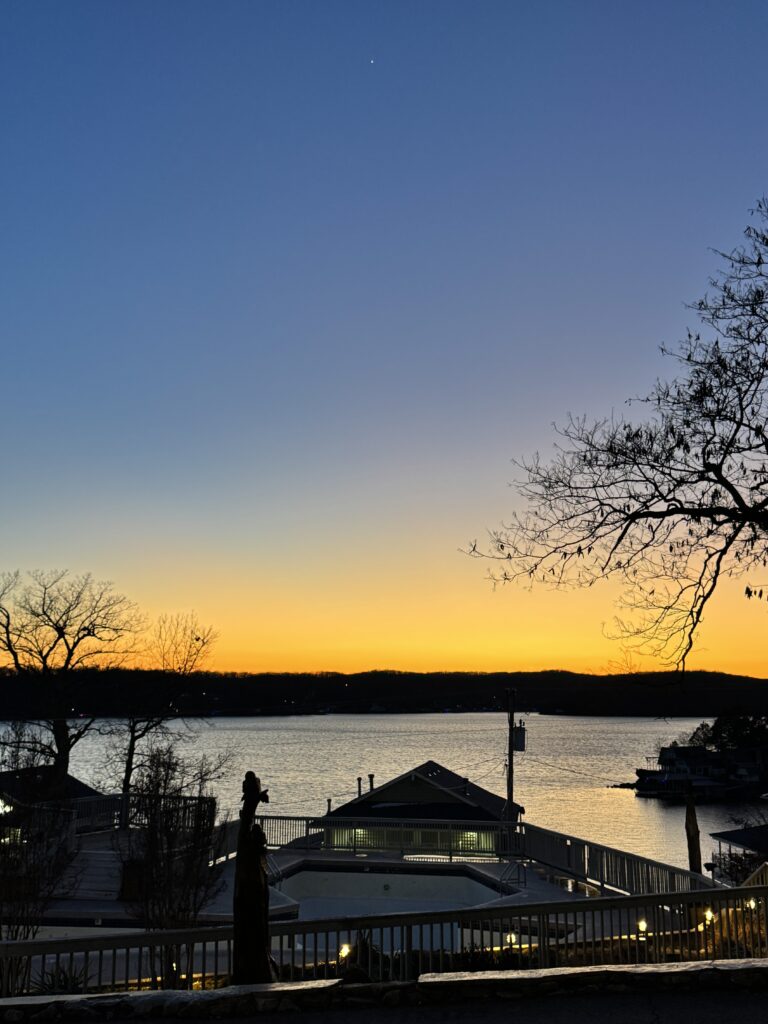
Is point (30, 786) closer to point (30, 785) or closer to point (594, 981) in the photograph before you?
point (30, 785)

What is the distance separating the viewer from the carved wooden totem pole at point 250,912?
338 inches

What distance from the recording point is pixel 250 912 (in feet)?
28.5

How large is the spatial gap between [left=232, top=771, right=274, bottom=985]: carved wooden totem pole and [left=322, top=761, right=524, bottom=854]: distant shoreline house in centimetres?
1568

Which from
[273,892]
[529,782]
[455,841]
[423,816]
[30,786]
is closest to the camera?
[273,892]

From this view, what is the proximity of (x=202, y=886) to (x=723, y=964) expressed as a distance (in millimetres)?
12612

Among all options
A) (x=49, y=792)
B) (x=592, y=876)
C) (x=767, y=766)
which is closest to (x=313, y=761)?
(x=767, y=766)

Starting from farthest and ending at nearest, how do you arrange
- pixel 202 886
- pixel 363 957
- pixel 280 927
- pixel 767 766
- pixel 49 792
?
pixel 767 766
pixel 49 792
pixel 202 886
pixel 363 957
pixel 280 927

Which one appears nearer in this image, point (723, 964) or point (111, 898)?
point (723, 964)

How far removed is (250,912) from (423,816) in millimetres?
26739

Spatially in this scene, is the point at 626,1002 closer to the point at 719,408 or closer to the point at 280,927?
the point at 280,927

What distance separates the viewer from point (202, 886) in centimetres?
1788

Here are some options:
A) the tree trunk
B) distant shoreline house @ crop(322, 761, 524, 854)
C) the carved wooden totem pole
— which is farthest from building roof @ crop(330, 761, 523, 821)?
the carved wooden totem pole

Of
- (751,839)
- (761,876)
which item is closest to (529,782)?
(751,839)

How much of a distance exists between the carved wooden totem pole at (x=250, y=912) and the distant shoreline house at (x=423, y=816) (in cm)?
1568
